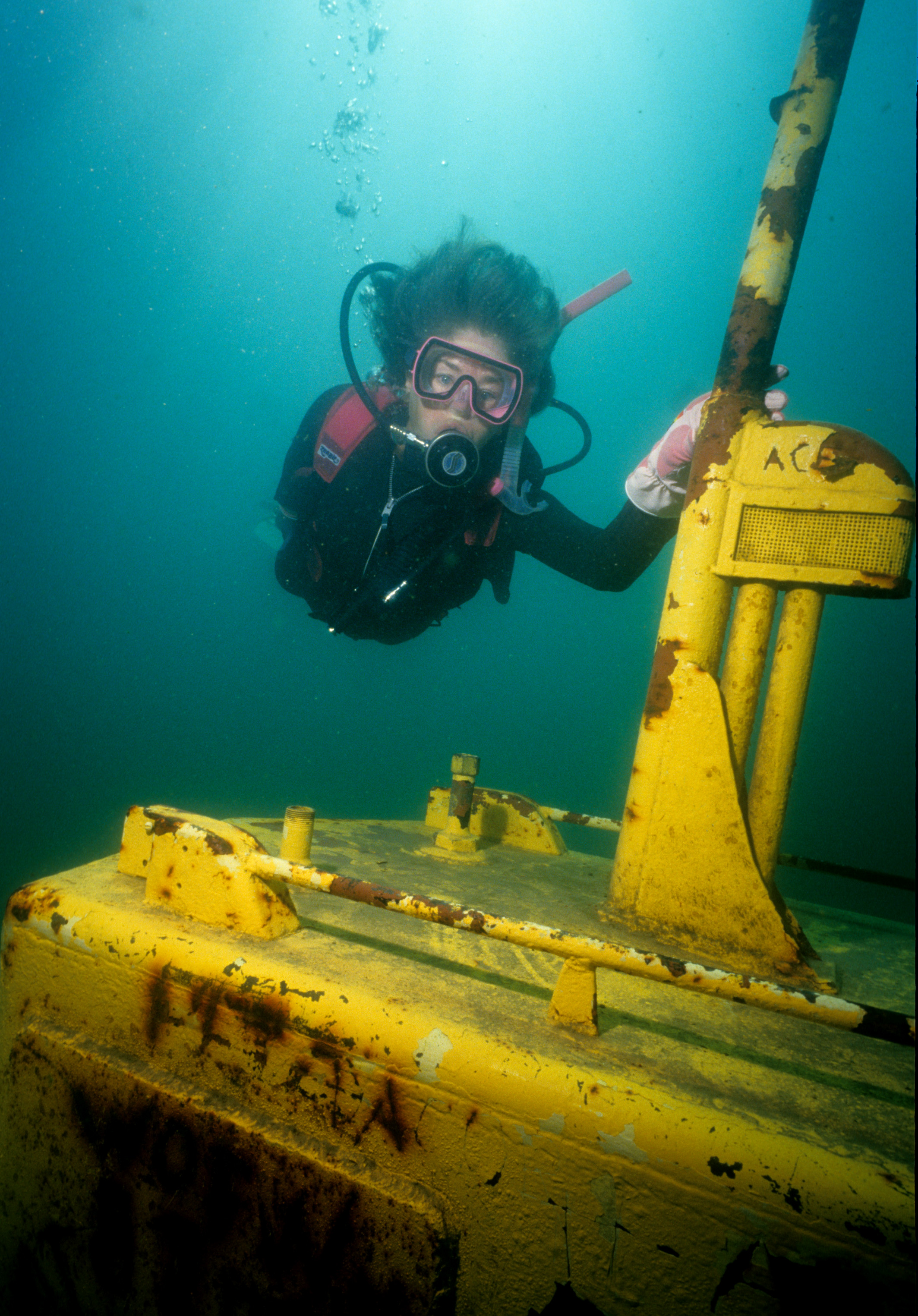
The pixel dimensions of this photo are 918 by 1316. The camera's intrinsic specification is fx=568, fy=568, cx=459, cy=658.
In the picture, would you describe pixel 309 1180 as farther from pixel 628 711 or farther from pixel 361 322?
pixel 628 711

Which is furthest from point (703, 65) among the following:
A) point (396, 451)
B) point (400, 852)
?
point (400, 852)

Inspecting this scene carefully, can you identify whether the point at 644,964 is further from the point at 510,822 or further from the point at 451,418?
the point at 451,418

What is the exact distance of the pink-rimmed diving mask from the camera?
11.4 feet

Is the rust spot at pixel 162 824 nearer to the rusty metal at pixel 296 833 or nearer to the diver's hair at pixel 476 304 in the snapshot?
the rusty metal at pixel 296 833

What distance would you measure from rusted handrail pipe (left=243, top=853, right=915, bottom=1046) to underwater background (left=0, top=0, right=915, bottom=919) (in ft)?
44.3

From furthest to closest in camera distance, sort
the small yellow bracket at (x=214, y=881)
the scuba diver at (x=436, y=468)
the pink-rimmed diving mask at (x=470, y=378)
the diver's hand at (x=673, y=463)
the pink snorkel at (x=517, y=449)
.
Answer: the pink-rimmed diving mask at (x=470, y=378) → the scuba diver at (x=436, y=468) → the pink snorkel at (x=517, y=449) → the diver's hand at (x=673, y=463) → the small yellow bracket at (x=214, y=881)

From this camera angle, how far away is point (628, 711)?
51.4 m

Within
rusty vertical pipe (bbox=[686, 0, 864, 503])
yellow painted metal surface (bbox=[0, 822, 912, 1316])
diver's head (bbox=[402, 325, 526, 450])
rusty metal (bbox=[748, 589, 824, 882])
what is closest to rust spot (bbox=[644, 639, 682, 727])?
rusty metal (bbox=[748, 589, 824, 882])

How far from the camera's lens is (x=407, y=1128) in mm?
981

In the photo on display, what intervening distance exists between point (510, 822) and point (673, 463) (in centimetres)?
171

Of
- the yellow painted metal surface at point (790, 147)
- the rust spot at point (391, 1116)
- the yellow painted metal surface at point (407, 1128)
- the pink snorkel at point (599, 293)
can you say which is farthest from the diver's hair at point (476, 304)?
the rust spot at point (391, 1116)

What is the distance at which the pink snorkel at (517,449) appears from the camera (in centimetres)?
323

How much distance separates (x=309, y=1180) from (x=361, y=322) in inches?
1654

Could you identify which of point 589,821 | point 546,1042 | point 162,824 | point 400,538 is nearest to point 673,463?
point 589,821
